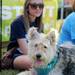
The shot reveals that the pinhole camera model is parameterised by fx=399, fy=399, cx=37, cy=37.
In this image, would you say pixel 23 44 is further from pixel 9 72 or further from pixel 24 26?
pixel 9 72

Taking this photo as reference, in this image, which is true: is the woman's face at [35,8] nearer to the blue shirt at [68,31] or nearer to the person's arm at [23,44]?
the person's arm at [23,44]

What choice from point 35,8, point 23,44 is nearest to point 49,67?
point 23,44

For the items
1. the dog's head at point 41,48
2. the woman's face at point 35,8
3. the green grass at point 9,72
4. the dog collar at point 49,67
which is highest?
the woman's face at point 35,8

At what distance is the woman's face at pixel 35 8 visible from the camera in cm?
659

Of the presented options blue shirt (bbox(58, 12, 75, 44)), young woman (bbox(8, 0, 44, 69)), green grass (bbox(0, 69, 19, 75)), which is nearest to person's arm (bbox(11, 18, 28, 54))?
young woman (bbox(8, 0, 44, 69))

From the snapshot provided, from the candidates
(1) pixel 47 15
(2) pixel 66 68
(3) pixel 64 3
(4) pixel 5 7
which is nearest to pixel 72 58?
(2) pixel 66 68

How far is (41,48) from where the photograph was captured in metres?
4.93

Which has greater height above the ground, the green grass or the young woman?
the young woman

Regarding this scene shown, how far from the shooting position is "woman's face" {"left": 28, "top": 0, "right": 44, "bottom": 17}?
6.59 metres

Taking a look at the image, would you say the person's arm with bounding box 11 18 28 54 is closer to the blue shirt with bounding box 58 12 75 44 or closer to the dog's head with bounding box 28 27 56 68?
the blue shirt with bounding box 58 12 75 44

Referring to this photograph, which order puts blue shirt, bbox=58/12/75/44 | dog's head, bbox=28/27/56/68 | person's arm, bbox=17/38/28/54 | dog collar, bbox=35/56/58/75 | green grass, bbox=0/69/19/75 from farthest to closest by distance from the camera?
green grass, bbox=0/69/19/75 < person's arm, bbox=17/38/28/54 < blue shirt, bbox=58/12/75/44 < dog collar, bbox=35/56/58/75 < dog's head, bbox=28/27/56/68

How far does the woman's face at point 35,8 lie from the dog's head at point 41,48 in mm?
1558

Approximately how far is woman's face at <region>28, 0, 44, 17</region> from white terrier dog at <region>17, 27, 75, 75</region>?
1.56 m

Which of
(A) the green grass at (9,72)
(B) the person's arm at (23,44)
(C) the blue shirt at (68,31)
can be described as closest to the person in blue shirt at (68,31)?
(C) the blue shirt at (68,31)
